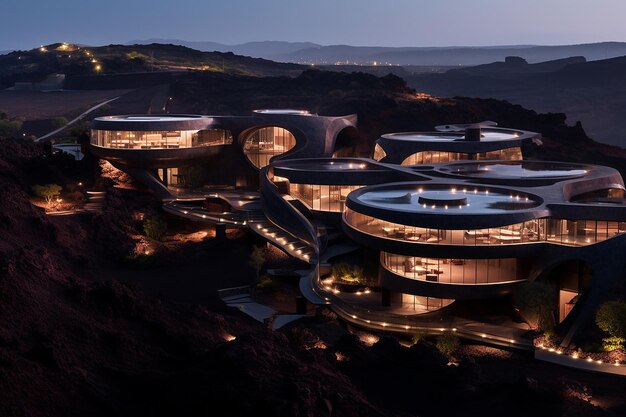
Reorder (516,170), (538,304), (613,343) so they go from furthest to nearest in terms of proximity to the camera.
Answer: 1. (516,170)
2. (538,304)
3. (613,343)

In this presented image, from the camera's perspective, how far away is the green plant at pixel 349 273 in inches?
2092

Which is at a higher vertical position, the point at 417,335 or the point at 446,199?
the point at 446,199

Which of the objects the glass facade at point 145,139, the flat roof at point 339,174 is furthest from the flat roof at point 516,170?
the glass facade at point 145,139

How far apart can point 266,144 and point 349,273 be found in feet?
105

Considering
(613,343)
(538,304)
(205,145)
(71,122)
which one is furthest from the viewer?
(71,122)

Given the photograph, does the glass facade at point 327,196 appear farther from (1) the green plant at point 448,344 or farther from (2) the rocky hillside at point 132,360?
(2) the rocky hillside at point 132,360

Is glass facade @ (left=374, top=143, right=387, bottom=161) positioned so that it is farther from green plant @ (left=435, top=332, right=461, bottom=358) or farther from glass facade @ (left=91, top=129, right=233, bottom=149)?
green plant @ (left=435, top=332, right=461, bottom=358)

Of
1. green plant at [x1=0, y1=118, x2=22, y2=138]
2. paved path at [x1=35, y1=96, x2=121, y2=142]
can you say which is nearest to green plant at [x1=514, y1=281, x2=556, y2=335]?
paved path at [x1=35, y1=96, x2=121, y2=142]

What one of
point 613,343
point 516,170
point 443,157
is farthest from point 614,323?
point 443,157

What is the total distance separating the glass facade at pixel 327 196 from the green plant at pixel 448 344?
2290cm

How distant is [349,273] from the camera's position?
175ft

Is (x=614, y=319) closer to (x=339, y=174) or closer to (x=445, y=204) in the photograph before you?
(x=445, y=204)

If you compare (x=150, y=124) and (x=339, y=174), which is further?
(x=150, y=124)

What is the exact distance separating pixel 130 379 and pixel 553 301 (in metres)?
24.8
